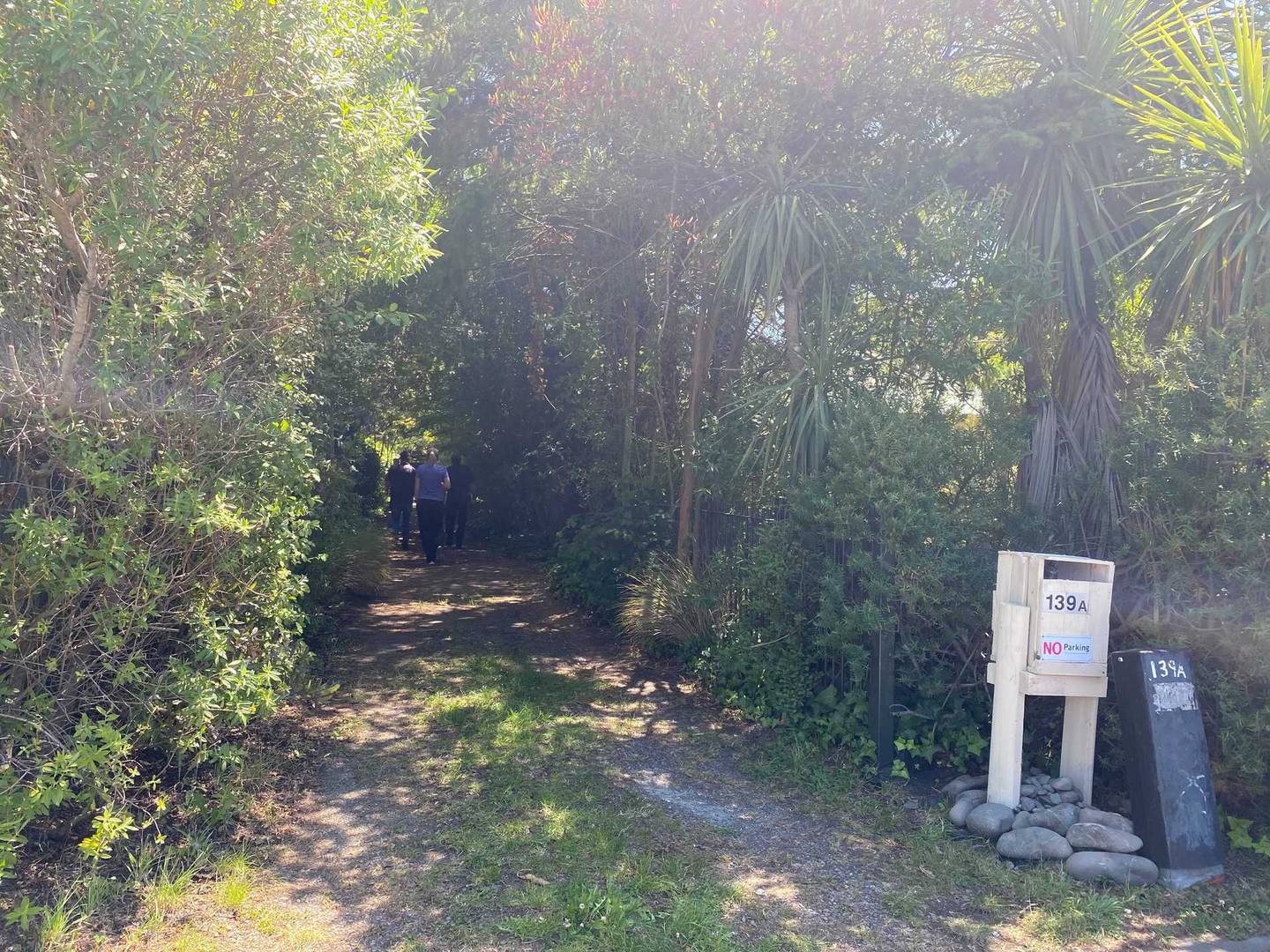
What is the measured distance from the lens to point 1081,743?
506 cm

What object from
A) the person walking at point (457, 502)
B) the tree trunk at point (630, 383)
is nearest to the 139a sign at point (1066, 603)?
the tree trunk at point (630, 383)

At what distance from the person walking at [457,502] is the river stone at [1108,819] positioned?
1163 cm

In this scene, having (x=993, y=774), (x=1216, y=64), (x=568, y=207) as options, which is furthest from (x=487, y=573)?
(x=1216, y=64)

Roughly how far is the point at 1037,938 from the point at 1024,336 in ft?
13.5

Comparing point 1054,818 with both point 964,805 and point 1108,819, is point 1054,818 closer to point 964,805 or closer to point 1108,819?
point 1108,819

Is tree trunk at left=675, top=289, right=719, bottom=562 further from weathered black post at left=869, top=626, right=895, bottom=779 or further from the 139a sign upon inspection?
the 139a sign

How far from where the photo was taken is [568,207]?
9227mm

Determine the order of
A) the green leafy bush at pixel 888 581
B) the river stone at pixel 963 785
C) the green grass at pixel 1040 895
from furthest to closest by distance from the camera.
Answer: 1. the green leafy bush at pixel 888 581
2. the river stone at pixel 963 785
3. the green grass at pixel 1040 895

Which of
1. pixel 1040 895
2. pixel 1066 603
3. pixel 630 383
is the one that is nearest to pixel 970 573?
pixel 1066 603

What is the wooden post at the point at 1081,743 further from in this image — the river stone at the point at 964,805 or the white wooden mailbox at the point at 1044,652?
the river stone at the point at 964,805

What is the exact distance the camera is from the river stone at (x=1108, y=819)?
4.72 meters

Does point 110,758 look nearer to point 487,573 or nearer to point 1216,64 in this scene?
point 1216,64

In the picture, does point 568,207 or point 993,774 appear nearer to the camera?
point 993,774

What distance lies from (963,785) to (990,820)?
517mm
